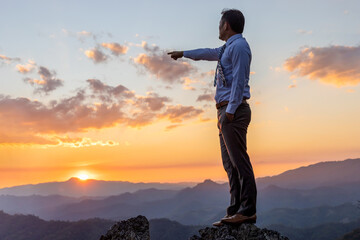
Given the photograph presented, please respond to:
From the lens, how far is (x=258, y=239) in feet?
14.9

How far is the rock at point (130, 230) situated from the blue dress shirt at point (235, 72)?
2.22m

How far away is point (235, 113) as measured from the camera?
515 centimetres

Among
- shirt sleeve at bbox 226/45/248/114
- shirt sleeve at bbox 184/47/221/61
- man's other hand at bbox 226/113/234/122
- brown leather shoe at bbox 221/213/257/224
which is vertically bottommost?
brown leather shoe at bbox 221/213/257/224

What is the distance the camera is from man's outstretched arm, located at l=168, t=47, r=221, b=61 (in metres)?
5.90

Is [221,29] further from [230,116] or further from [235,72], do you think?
[230,116]

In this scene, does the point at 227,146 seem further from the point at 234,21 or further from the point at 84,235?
the point at 84,235

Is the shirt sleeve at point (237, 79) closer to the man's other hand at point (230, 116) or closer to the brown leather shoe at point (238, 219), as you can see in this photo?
the man's other hand at point (230, 116)

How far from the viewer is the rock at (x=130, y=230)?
198 inches

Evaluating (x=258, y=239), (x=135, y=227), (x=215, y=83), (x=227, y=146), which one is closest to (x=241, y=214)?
(x=258, y=239)

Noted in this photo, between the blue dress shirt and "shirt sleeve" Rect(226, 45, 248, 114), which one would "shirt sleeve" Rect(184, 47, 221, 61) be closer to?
the blue dress shirt

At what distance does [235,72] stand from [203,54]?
1.07 m

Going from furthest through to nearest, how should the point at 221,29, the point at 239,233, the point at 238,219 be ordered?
the point at 221,29 → the point at 238,219 → the point at 239,233

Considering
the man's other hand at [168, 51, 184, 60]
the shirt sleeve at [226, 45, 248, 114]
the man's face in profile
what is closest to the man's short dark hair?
the man's face in profile

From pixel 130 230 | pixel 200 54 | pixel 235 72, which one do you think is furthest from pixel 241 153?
pixel 130 230
